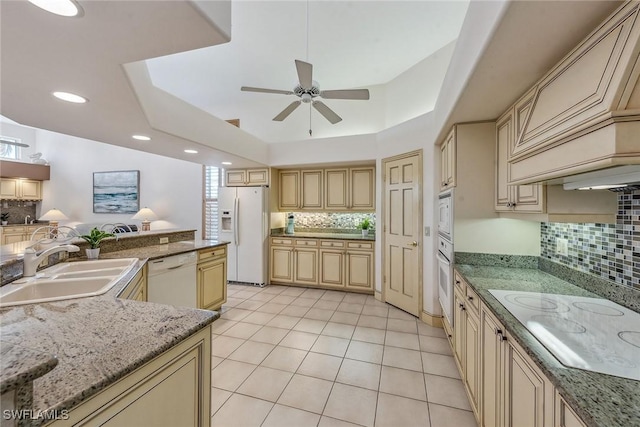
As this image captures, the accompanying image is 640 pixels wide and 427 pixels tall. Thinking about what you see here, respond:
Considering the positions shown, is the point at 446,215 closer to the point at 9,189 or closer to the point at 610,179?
the point at 610,179

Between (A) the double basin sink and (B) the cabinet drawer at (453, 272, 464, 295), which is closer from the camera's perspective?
(A) the double basin sink

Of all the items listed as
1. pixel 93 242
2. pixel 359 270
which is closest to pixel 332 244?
pixel 359 270

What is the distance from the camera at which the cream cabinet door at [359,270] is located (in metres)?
4.18

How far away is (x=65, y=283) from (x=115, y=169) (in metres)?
5.72

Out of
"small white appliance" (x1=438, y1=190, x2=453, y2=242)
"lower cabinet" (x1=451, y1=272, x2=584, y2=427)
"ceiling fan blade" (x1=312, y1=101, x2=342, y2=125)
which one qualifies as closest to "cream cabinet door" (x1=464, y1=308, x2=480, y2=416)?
"lower cabinet" (x1=451, y1=272, x2=584, y2=427)

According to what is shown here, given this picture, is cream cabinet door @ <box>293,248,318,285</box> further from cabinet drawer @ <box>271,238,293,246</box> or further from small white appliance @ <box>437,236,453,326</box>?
small white appliance @ <box>437,236,453,326</box>

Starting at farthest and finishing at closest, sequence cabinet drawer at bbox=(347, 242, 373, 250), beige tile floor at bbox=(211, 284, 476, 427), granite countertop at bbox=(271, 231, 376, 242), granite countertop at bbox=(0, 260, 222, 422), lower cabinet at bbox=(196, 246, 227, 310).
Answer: granite countertop at bbox=(271, 231, 376, 242), cabinet drawer at bbox=(347, 242, 373, 250), lower cabinet at bbox=(196, 246, 227, 310), beige tile floor at bbox=(211, 284, 476, 427), granite countertop at bbox=(0, 260, 222, 422)

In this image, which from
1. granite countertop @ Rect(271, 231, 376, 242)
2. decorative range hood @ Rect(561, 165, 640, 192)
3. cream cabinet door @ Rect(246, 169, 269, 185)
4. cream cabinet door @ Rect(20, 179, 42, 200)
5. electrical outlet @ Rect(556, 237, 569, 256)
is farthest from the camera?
cream cabinet door @ Rect(20, 179, 42, 200)

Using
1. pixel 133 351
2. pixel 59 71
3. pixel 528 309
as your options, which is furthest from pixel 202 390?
pixel 59 71

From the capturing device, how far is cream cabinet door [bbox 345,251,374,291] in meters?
4.18

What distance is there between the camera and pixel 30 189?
266 inches

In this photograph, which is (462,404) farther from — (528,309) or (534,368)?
(534,368)

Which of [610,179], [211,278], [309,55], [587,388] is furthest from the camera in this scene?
[309,55]

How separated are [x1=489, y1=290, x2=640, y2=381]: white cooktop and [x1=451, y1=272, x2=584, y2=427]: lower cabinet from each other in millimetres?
115
